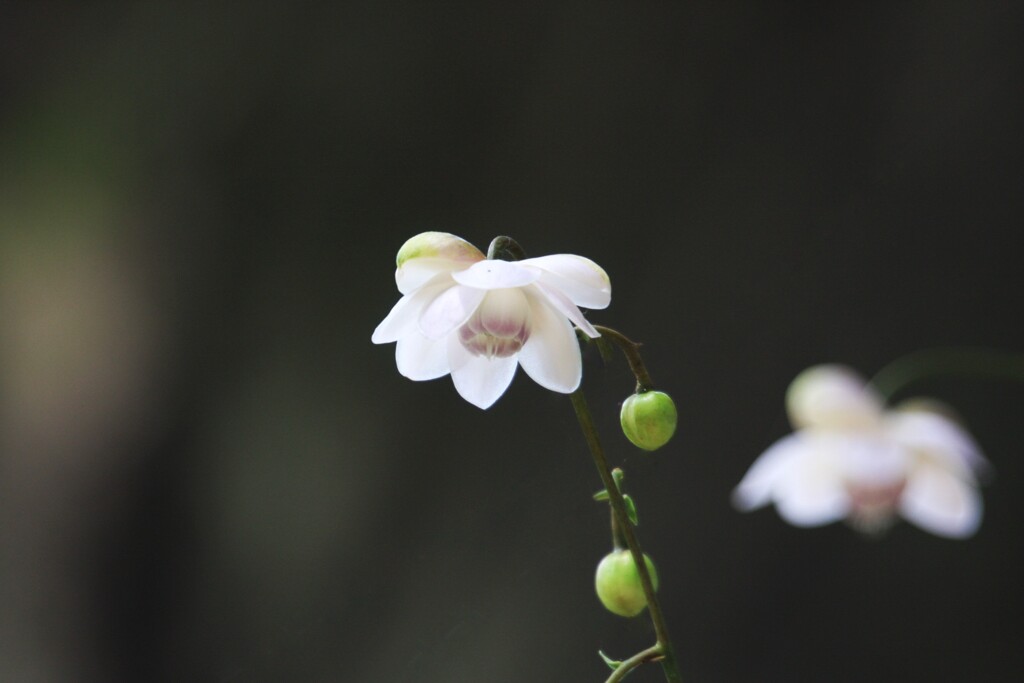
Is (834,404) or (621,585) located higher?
(834,404)

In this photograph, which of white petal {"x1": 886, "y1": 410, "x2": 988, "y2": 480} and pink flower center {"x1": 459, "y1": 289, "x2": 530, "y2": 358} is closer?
pink flower center {"x1": 459, "y1": 289, "x2": 530, "y2": 358}

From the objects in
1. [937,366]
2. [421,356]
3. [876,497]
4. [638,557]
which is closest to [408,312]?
[421,356]

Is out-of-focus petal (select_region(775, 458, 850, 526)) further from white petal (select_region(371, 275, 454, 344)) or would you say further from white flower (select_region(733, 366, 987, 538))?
white petal (select_region(371, 275, 454, 344))

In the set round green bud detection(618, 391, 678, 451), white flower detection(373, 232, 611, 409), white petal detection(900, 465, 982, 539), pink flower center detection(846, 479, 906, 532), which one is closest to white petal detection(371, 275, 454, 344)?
white flower detection(373, 232, 611, 409)

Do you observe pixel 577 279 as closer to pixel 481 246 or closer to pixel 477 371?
pixel 477 371

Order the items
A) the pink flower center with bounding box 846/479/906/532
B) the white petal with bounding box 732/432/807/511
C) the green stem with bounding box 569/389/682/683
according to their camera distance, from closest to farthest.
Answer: the green stem with bounding box 569/389/682/683 → the pink flower center with bounding box 846/479/906/532 → the white petal with bounding box 732/432/807/511

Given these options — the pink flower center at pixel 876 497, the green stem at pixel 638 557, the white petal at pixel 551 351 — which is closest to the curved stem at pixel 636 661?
the green stem at pixel 638 557

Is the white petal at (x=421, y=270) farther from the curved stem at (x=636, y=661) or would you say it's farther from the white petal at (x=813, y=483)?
the white petal at (x=813, y=483)
